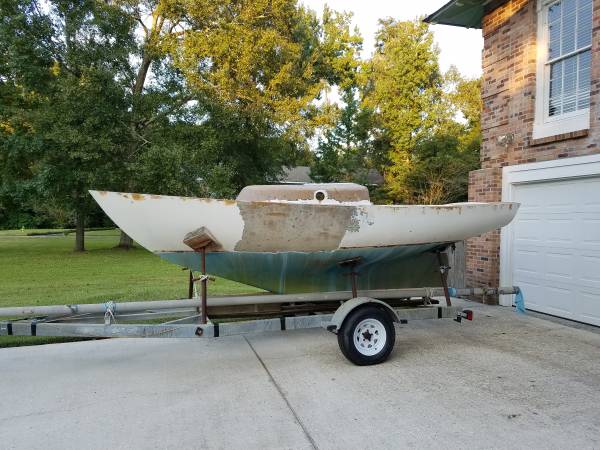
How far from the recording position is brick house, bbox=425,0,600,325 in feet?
19.4

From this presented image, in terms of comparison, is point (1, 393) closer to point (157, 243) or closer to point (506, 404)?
point (157, 243)

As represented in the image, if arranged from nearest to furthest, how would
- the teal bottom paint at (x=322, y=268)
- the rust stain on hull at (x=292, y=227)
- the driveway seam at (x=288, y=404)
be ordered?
the driveway seam at (x=288, y=404)
the rust stain on hull at (x=292, y=227)
the teal bottom paint at (x=322, y=268)

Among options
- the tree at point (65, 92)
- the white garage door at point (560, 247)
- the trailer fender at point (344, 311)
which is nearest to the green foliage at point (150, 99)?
the tree at point (65, 92)

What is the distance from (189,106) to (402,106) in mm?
14564

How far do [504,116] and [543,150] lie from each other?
3.51ft

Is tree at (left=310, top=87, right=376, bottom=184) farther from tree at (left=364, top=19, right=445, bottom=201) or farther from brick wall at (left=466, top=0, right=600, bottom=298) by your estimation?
brick wall at (left=466, top=0, right=600, bottom=298)

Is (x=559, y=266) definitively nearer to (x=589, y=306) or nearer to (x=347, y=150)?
(x=589, y=306)

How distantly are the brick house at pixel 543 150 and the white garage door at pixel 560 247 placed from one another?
14mm

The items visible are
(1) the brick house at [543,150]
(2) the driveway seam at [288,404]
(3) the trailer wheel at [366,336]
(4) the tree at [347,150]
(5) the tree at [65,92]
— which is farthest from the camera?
(4) the tree at [347,150]

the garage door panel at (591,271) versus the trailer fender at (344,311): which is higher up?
the garage door panel at (591,271)

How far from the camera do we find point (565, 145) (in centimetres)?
612

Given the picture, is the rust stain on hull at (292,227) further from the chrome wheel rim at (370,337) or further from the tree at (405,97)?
the tree at (405,97)

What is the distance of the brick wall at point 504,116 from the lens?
6723 millimetres

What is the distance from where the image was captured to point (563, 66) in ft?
21.2
